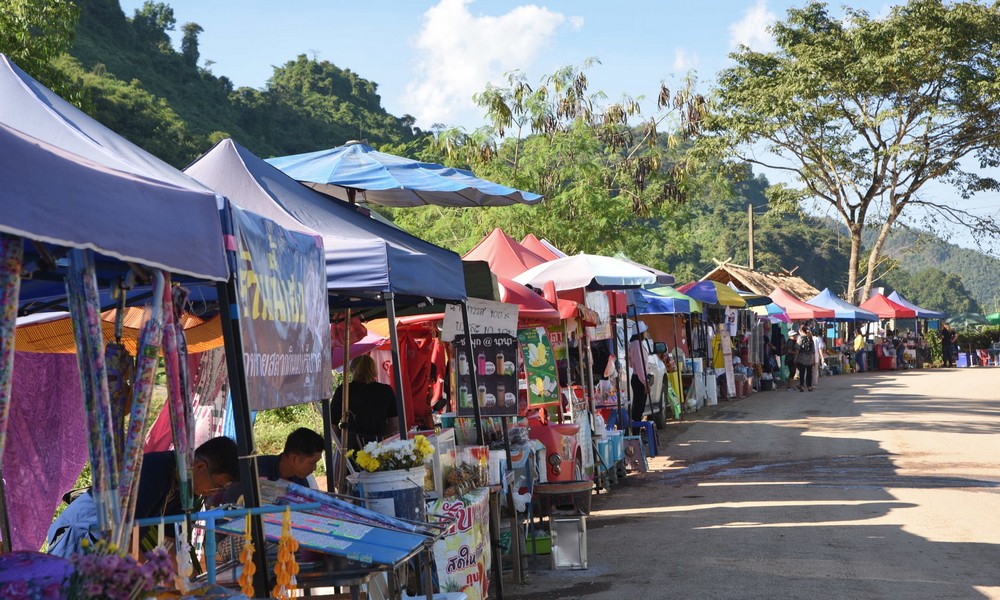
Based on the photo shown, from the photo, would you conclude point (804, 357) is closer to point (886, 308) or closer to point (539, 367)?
point (886, 308)

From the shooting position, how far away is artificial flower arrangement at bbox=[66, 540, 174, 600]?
2939 mm

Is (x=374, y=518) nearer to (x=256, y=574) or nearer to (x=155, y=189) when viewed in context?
(x=256, y=574)

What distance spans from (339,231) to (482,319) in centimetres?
234

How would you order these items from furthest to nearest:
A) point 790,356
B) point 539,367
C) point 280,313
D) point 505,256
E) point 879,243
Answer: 1. point 879,243
2. point 790,356
3. point 505,256
4. point 539,367
5. point 280,313

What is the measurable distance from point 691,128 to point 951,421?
1090 centimetres

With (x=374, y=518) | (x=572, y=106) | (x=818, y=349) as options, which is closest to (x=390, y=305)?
(x=374, y=518)

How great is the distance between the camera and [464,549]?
683 cm

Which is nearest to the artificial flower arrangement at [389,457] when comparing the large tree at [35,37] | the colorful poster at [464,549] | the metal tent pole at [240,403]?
the colorful poster at [464,549]

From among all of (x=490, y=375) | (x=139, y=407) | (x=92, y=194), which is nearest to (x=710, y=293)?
(x=490, y=375)

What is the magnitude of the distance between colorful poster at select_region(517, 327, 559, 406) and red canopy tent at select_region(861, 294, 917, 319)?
125ft

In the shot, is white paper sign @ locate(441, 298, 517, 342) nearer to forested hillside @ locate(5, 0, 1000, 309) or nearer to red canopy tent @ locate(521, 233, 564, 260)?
red canopy tent @ locate(521, 233, 564, 260)

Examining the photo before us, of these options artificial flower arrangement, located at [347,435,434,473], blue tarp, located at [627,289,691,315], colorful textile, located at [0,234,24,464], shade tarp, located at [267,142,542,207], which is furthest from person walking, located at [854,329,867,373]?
colorful textile, located at [0,234,24,464]

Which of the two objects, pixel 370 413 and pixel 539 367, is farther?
pixel 539 367

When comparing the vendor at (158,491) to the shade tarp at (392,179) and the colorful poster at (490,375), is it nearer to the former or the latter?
the shade tarp at (392,179)
